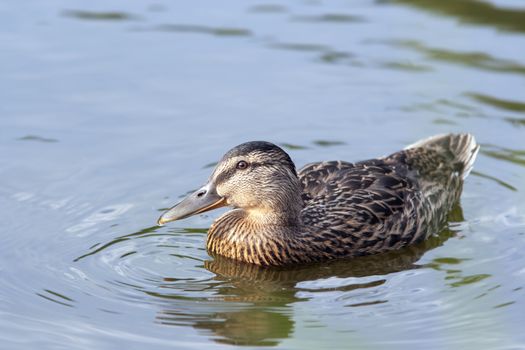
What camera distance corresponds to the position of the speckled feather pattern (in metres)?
11.3

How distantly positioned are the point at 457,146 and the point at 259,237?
292 centimetres

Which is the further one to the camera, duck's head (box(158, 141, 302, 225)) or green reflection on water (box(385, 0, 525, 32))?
green reflection on water (box(385, 0, 525, 32))

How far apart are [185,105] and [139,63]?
142 centimetres

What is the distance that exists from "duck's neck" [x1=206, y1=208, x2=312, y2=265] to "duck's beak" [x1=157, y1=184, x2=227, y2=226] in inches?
15.0

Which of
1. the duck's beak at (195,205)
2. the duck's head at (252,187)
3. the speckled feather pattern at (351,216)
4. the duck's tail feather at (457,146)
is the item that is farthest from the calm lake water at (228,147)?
the duck's head at (252,187)

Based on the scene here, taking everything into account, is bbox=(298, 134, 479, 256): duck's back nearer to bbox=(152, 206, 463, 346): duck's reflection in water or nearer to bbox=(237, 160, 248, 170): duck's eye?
bbox=(152, 206, 463, 346): duck's reflection in water

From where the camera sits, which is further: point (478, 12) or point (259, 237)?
point (478, 12)

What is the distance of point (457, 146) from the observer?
43.1 ft

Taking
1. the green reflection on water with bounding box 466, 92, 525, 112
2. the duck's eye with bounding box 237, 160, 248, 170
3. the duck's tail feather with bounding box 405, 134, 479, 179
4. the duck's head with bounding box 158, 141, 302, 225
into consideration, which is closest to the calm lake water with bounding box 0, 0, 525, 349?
the green reflection on water with bounding box 466, 92, 525, 112

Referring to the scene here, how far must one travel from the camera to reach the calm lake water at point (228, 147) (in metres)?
9.73

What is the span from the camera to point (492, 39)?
16.4m

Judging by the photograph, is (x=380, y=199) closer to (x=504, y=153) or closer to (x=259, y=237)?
(x=259, y=237)

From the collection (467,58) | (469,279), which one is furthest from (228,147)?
(467,58)

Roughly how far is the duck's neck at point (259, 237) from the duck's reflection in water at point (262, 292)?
3.9 inches
